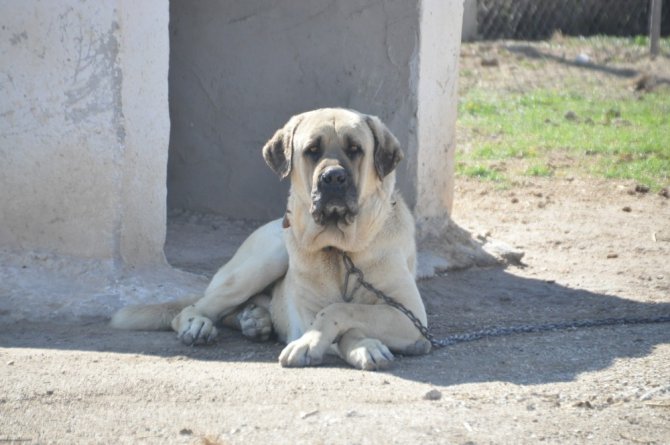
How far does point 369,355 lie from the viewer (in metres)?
4.95

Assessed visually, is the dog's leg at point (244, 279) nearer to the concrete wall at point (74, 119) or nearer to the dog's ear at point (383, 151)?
the concrete wall at point (74, 119)

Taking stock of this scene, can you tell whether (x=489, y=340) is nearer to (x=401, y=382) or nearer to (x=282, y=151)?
(x=401, y=382)

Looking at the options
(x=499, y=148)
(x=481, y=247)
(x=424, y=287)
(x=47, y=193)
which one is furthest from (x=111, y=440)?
(x=499, y=148)

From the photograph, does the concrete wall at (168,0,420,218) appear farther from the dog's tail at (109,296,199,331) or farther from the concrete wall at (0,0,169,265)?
the dog's tail at (109,296,199,331)

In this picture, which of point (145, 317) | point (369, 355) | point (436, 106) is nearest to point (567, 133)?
point (436, 106)

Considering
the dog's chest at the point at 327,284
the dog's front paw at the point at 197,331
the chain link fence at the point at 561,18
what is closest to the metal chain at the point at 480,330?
the dog's chest at the point at 327,284

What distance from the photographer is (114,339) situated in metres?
5.69

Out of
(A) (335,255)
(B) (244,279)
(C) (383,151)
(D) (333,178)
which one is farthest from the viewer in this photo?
(B) (244,279)

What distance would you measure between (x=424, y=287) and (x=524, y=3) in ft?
31.9

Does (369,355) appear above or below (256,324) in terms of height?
above

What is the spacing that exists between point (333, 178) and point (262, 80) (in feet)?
9.59

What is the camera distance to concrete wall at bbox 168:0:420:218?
7.21m

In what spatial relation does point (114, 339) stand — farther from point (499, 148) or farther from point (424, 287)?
point (499, 148)

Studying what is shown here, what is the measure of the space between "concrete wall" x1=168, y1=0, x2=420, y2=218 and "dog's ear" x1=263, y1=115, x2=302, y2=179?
1.80m
